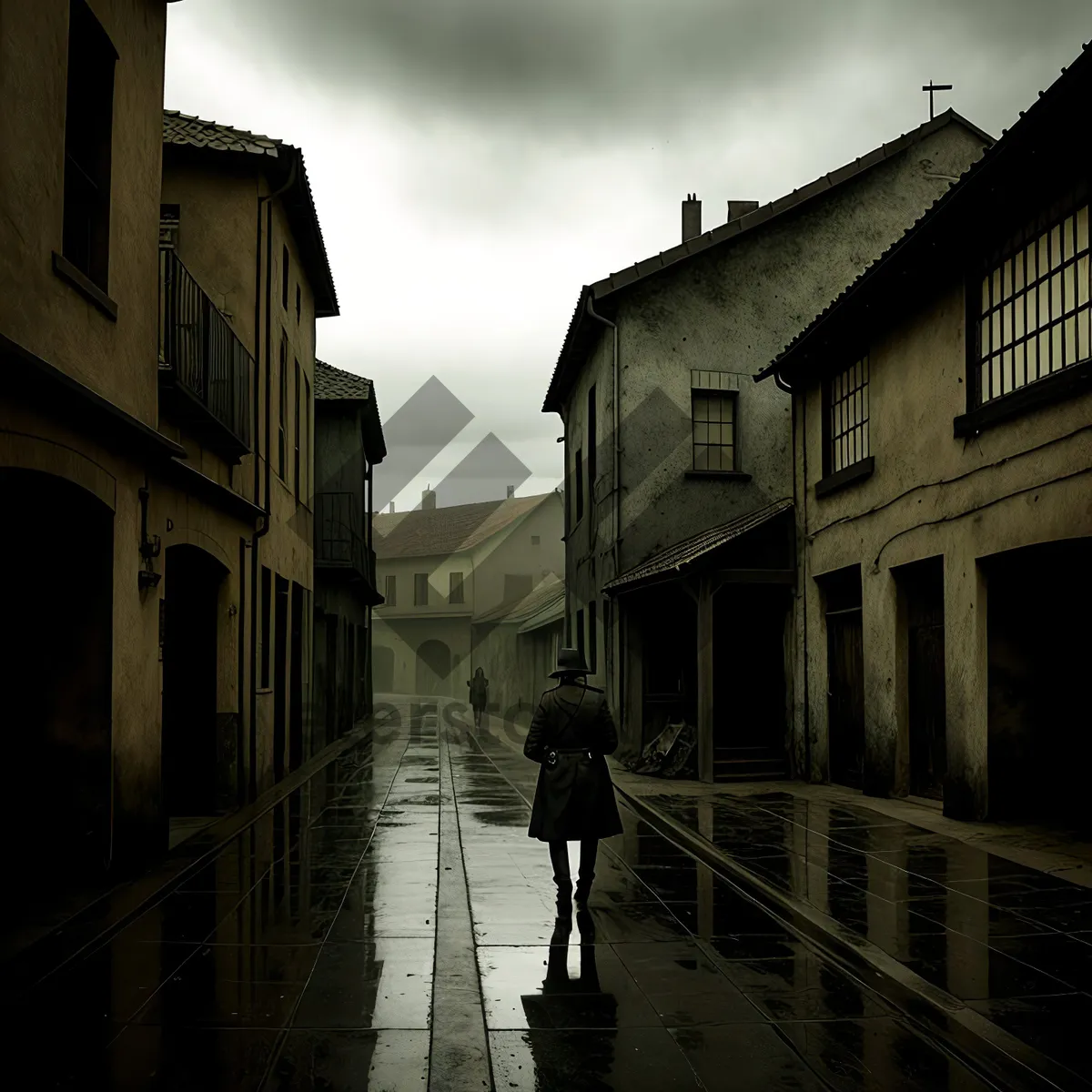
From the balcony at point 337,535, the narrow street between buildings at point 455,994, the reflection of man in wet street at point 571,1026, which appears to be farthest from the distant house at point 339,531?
the reflection of man in wet street at point 571,1026

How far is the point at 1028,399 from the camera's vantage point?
9.72 metres

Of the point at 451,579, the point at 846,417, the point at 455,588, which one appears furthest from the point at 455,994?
the point at 451,579

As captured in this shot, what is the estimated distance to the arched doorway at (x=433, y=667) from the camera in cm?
5606

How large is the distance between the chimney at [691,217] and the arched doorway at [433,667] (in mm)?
36073

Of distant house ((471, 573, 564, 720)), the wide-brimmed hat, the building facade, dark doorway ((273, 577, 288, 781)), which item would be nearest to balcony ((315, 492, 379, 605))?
distant house ((471, 573, 564, 720))

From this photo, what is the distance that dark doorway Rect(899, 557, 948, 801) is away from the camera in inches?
471

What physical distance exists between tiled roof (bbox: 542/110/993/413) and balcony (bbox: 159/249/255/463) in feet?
22.2

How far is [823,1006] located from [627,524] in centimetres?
1313

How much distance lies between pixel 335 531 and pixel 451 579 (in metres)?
33.8

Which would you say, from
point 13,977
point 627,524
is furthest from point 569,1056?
point 627,524

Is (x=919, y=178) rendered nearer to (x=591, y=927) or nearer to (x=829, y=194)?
(x=829, y=194)

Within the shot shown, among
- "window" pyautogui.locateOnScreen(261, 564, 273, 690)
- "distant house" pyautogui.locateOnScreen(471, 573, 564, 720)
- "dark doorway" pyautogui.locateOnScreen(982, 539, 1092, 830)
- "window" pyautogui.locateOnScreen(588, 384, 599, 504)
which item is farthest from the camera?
"distant house" pyautogui.locateOnScreen(471, 573, 564, 720)

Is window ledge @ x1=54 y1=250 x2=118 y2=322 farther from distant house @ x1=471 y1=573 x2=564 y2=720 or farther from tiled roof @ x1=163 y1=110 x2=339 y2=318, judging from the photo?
distant house @ x1=471 y1=573 x2=564 y2=720

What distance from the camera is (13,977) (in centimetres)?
577
